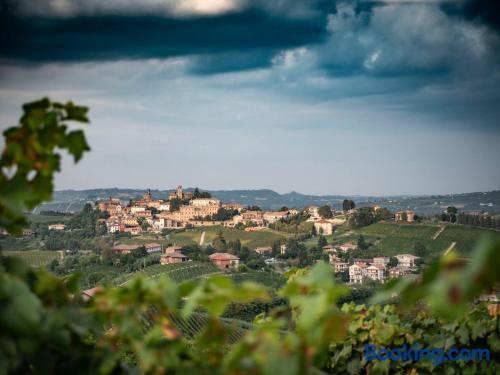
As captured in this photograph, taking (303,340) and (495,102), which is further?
(495,102)

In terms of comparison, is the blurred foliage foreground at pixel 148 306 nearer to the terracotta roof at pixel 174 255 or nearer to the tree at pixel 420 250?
the terracotta roof at pixel 174 255

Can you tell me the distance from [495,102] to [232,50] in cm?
4093

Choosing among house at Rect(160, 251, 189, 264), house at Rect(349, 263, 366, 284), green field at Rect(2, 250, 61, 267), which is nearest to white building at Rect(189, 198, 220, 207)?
green field at Rect(2, 250, 61, 267)

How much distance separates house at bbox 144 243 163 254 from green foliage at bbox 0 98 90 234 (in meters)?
64.6

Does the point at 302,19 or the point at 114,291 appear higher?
the point at 302,19

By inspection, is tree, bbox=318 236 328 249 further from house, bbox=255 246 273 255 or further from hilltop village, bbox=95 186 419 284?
house, bbox=255 246 273 255

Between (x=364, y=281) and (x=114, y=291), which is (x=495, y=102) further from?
(x=114, y=291)

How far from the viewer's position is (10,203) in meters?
0.91

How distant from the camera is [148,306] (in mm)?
938

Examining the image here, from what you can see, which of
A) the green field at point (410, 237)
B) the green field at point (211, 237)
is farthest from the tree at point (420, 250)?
the green field at point (211, 237)

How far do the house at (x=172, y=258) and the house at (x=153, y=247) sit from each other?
927 centimetres

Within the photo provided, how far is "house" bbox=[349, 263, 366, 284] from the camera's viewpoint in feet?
179

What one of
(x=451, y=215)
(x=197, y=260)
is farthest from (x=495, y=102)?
(x=197, y=260)

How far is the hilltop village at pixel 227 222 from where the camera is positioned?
55594mm
